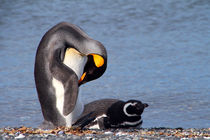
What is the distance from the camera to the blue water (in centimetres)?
716

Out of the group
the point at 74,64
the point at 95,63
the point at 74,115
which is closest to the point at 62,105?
the point at 74,115

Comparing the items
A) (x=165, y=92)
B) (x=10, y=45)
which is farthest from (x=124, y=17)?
(x=165, y=92)

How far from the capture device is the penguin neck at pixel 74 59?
535cm

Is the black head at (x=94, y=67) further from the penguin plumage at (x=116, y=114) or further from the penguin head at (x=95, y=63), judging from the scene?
the penguin plumage at (x=116, y=114)

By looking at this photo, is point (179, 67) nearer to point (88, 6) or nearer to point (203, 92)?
point (203, 92)

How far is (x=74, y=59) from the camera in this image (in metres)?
5.36

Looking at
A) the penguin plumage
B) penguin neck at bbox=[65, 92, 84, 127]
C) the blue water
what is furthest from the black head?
the blue water

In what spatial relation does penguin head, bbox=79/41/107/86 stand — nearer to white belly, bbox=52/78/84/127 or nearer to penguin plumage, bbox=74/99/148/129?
white belly, bbox=52/78/84/127

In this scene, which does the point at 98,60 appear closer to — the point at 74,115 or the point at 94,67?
the point at 94,67

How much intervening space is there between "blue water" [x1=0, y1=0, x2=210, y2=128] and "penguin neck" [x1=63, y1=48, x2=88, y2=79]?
1499mm

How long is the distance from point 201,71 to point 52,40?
453cm

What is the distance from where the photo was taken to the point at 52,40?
5289 mm

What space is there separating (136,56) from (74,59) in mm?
5406

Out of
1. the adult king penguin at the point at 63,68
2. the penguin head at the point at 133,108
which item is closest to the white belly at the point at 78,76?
the adult king penguin at the point at 63,68
